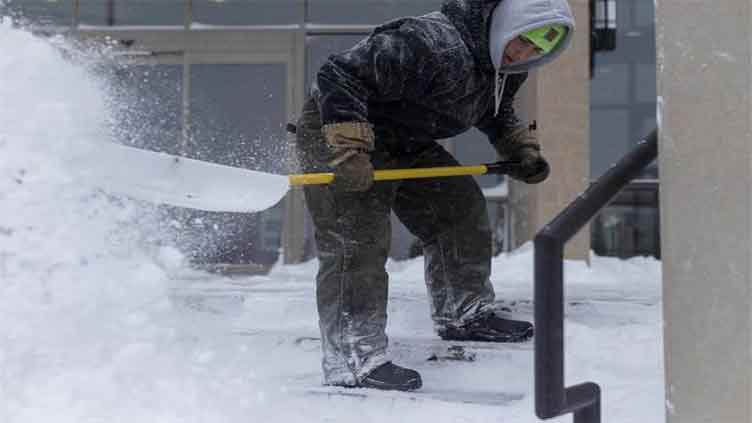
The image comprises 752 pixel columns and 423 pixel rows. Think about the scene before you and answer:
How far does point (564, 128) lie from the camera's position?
18.0 feet

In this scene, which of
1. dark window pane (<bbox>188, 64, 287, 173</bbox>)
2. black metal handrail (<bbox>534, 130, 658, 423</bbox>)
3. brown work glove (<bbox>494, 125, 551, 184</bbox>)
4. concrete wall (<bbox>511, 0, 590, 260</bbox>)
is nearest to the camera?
black metal handrail (<bbox>534, 130, 658, 423</bbox>)

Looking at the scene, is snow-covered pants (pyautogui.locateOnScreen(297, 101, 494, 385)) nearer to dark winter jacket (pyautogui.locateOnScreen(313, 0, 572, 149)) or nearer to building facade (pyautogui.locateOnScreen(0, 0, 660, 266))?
dark winter jacket (pyautogui.locateOnScreen(313, 0, 572, 149))

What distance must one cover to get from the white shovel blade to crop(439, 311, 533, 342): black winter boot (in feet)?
3.00

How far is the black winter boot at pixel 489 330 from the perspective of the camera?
2.96 meters

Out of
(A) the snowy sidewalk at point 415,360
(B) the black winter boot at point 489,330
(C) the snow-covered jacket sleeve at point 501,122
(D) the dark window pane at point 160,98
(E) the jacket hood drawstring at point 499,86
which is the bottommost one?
(A) the snowy sidewalk at point 415,360

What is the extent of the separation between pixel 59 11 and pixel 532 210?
14.2 ft

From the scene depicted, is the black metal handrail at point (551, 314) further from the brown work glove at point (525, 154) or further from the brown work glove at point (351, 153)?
the brown work glove at point (525, 154)

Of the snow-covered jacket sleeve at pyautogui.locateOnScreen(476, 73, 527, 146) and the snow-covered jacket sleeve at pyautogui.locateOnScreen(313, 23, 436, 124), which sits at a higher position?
the snow-covered jacket sleeve at pyautogui.locateOnScreen(313, 23, 436, 124)

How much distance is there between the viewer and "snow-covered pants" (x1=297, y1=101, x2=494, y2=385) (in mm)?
2592

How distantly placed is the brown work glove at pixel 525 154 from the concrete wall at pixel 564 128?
2286mm

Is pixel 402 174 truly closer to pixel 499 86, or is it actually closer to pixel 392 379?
pixel 499 86

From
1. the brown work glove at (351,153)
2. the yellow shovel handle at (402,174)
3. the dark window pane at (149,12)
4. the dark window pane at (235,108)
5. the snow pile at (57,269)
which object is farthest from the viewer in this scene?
the dark window pane at (149,12)

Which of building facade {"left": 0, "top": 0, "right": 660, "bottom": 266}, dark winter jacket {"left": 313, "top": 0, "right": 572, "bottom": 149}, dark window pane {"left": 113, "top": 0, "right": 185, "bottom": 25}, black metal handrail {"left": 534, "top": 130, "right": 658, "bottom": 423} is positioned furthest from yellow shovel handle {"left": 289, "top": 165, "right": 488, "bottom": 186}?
dark window pane {"left": 113, "top": 0, "right": 185, "bottom": 25}

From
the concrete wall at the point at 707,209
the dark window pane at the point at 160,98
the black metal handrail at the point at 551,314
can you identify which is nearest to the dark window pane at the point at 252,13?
the dark window pane at the point at 160,98
